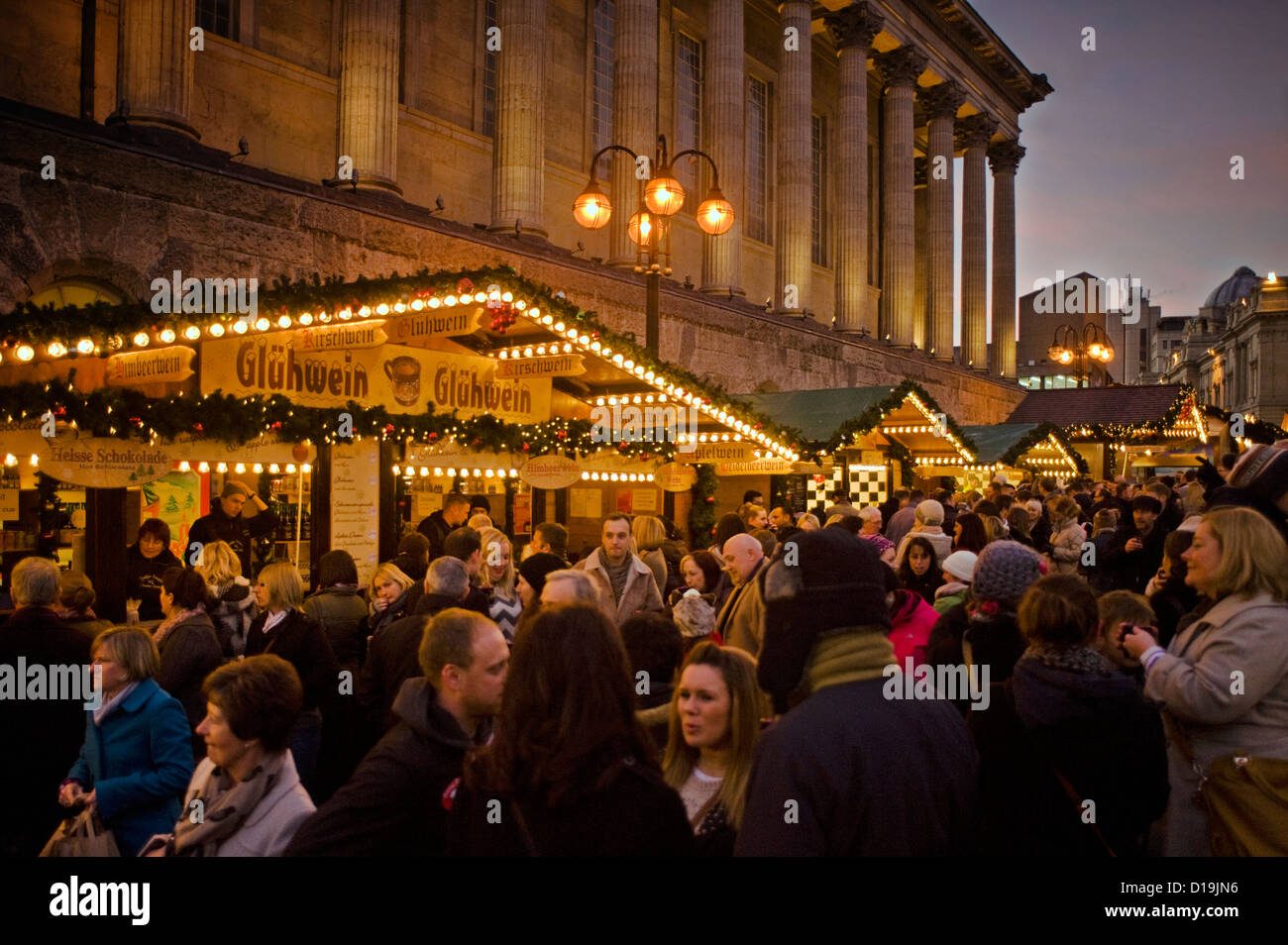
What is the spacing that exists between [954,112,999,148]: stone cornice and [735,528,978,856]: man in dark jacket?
43713mm

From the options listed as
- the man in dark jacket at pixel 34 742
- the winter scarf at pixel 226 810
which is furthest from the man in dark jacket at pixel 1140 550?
the man in dark jacket at pixel 34 742

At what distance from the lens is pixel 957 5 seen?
37.6 m

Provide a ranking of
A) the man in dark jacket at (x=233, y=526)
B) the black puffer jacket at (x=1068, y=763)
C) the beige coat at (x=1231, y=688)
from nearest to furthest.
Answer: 1. the black puffer jacket at (x=1068, y=763)
2. the beige coat at (x=1231, y=688)
3. the man in dark jacket at (x=233, y=526)

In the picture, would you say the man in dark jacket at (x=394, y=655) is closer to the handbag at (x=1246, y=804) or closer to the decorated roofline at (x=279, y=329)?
the decorated roofline at (x=279, y=329)

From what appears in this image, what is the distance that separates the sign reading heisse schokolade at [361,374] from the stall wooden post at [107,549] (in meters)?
1.27

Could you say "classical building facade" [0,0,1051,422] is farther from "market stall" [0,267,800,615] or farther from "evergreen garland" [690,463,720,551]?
"evergreen garland" [690,463,720,551]

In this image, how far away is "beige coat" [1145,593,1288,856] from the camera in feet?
11.8

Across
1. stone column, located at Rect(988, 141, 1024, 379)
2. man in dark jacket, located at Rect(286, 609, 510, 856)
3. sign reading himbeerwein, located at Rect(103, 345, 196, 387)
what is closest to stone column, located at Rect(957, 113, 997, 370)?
stone column, located at Rect(988, 141, 1024, 379)

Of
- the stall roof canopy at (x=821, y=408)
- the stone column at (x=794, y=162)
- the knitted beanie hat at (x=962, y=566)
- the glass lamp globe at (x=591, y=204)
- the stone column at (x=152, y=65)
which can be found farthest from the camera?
the stone column at (x=794, y=162)

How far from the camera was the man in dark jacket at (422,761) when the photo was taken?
110 inches

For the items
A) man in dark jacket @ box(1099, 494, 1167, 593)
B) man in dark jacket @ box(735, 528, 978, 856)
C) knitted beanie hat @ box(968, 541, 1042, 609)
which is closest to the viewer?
man in dark jacket @ box(735, 528, 978, 856)
